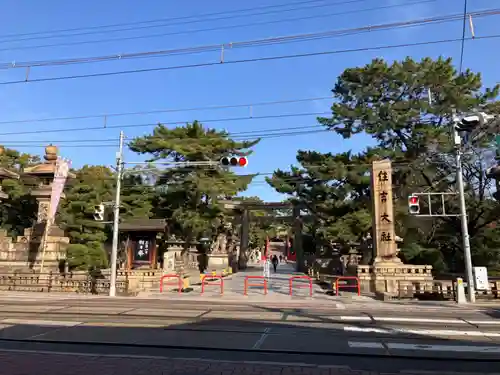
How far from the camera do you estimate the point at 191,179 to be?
3156cm

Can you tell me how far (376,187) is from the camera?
2142 centimetres

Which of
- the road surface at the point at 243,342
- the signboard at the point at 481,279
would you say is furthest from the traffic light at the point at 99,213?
the signboard at the point at 481,279

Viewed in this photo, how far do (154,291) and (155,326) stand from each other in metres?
11.8

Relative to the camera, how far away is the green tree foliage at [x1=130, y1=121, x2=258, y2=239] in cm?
3152

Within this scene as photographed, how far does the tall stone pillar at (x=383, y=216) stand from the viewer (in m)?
20.5

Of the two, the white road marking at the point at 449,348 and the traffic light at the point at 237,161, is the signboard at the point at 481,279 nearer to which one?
the white road marking at the point at 449,348

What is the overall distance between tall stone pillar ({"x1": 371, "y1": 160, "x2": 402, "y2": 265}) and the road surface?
811cm

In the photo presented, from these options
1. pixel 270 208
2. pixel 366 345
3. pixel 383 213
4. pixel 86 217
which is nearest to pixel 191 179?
pixel 86 217

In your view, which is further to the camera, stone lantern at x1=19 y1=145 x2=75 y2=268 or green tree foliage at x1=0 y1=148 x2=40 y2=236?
green tree foliage at x1=0 y1=148 x2=40 y2=236

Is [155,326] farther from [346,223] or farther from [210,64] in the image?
[346,223]

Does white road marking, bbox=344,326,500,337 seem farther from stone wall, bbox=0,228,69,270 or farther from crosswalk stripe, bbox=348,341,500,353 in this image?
stone wall, bbox=0,228,69,270

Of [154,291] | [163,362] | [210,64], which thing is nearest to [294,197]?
[154,291]

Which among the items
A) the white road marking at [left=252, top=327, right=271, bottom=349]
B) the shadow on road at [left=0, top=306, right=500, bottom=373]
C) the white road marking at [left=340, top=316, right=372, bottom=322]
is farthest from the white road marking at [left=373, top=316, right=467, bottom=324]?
the white road marking at [left=252, top=327, right=271, bottom=349]

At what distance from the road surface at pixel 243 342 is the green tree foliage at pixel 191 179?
19.4m
